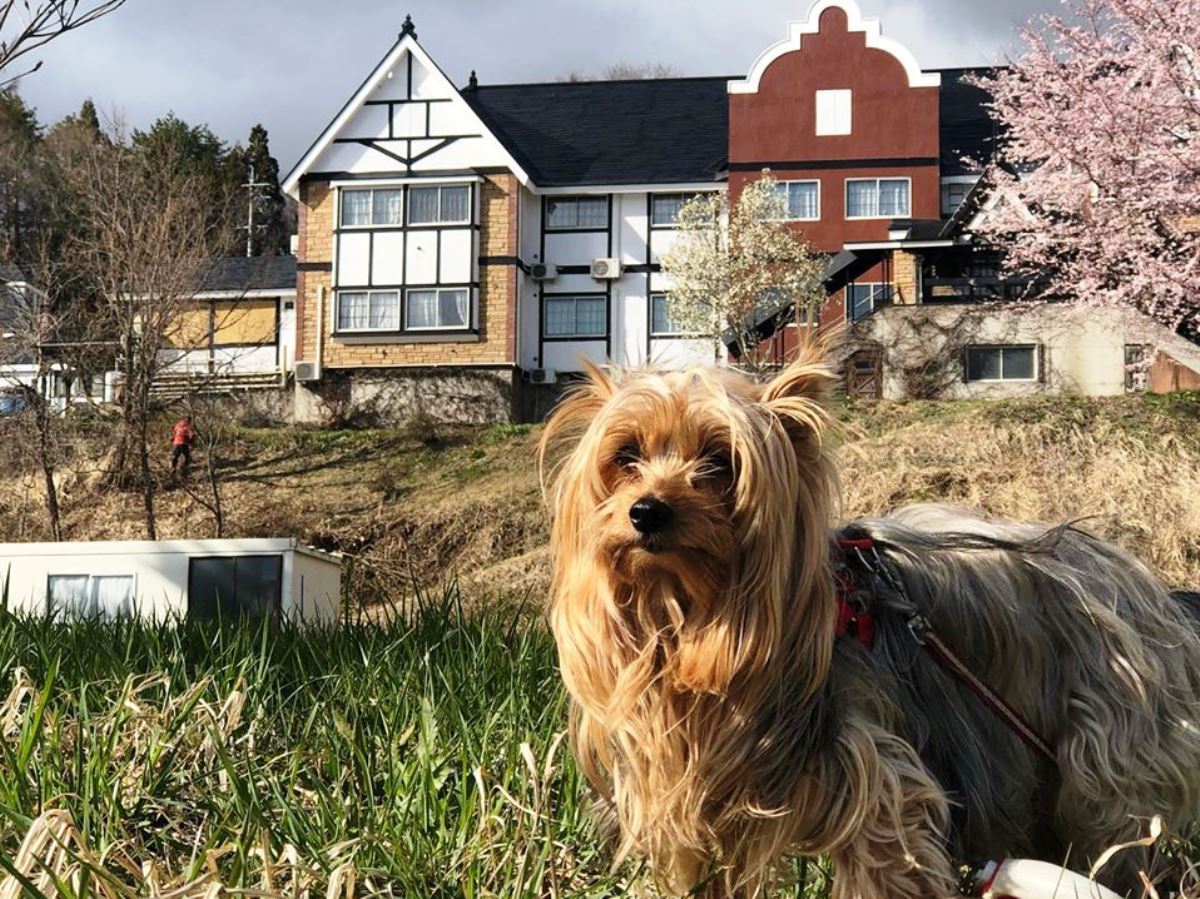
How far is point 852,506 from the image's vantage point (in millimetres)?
20828

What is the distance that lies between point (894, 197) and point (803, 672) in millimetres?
37296

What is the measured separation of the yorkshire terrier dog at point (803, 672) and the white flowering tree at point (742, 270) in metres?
30.6

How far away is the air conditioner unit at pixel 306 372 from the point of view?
39.7 metres

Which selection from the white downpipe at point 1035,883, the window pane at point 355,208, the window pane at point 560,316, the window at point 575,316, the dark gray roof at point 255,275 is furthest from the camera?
the dark gray roof at point 255,275

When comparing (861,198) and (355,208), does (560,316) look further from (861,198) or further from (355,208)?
(861,198)

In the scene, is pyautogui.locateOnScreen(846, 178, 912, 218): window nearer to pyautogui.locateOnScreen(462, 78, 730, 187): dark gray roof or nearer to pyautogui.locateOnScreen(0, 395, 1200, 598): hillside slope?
pyautogui.locateOnScreen(462, 78, 730, 187): dark gray roof

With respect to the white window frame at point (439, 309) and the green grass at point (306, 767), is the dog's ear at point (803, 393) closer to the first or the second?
the green grass at point (306, 767)

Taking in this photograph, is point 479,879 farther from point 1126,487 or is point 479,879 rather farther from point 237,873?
point 1126,487

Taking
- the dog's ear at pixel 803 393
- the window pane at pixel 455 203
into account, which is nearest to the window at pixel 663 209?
the window pane at pixel 455 203

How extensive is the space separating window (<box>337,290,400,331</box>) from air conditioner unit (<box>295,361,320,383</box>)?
1.43 metres

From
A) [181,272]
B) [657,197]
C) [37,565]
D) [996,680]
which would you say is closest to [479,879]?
[996,680]

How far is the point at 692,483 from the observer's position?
3.22 m

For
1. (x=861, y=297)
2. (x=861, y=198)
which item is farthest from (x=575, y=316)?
(x=861, y=198)

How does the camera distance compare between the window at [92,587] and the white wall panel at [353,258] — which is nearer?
the window at [92,587]
